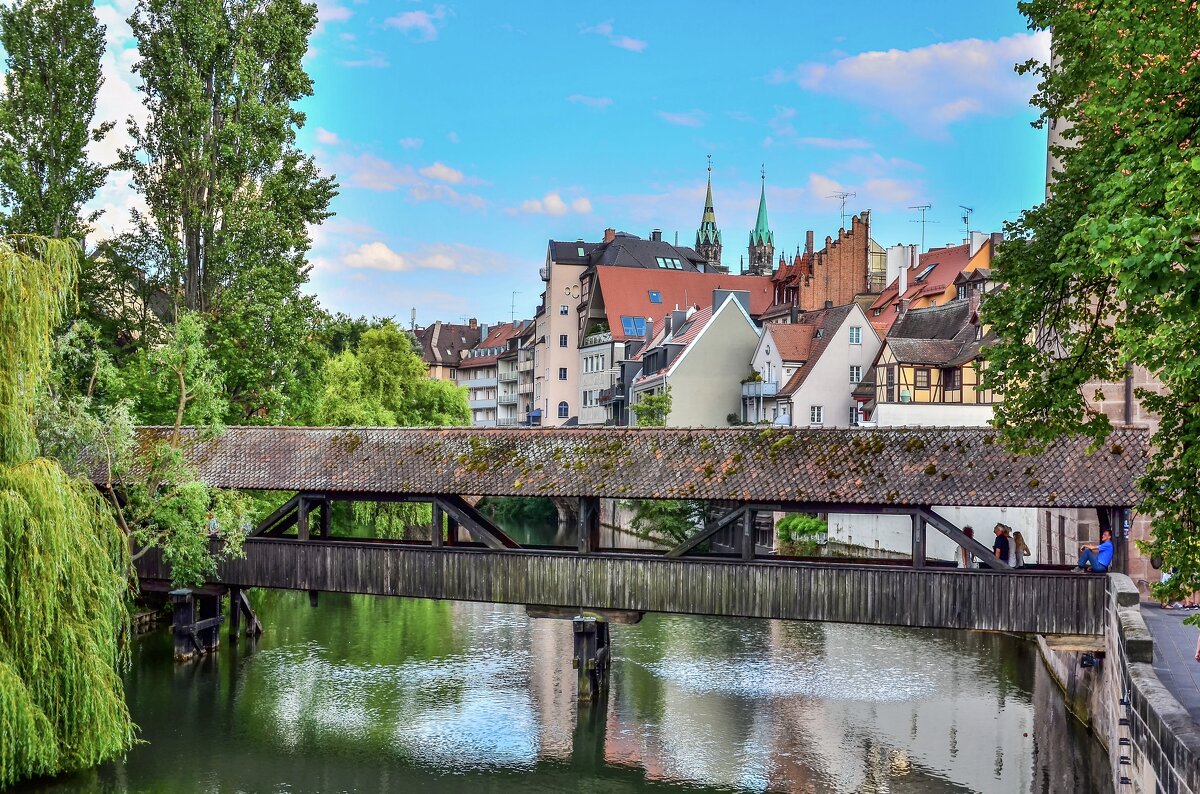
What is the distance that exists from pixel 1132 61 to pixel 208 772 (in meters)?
11.7

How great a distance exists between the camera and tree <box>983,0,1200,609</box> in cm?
662

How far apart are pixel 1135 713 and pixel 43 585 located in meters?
9.78

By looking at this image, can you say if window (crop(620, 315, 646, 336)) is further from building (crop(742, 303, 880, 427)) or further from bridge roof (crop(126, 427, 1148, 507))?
bridge roof (crop(126, 427, 1148, 507))

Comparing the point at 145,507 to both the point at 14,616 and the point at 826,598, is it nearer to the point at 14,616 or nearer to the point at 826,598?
the point at 14,616

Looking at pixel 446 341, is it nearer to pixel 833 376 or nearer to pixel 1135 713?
pixel 833 376

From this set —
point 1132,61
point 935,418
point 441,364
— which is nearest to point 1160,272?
point 1132,61

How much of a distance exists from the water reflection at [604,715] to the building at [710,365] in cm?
1813

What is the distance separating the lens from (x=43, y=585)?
11.1 metres

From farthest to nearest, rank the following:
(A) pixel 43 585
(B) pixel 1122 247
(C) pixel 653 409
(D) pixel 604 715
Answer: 1. (C) pixel 653 409
2. (D) pixel 604 715
3. (A) pixel 43 585
4. (B) pixel 1122 247

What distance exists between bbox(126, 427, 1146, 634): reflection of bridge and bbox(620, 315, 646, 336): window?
36218mm

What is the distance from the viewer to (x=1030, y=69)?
448 inches

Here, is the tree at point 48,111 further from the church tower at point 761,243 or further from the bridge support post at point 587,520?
the church tower at point 761,243

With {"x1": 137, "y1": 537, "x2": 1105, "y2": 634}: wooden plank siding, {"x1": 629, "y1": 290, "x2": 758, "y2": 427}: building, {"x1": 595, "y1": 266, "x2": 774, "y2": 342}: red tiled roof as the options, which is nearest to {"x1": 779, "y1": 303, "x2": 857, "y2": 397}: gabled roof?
{"x1": 629, "y1": 290, "x2": 758, "y2": 427}: building

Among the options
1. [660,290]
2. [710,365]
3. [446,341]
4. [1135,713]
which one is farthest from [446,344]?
[1135,713]
